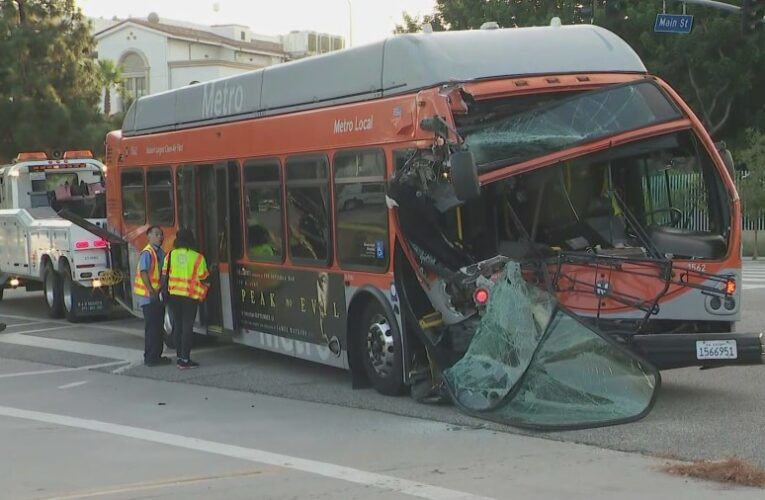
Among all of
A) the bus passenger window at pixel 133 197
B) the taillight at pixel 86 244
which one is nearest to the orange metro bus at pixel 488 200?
the bus passenger window at pixel 133 197

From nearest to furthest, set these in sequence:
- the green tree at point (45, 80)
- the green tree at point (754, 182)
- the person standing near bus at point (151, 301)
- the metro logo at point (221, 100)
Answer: the metro logo at point (221, 100)
the person standing near bus at point (151, 301)
the green tree at point (754, 182)
the green tree at point (45, 80)

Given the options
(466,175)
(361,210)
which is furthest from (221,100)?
(466,175)

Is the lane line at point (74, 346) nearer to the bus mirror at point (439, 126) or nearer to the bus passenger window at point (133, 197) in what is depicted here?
the bus passenger window at point (133, 197)

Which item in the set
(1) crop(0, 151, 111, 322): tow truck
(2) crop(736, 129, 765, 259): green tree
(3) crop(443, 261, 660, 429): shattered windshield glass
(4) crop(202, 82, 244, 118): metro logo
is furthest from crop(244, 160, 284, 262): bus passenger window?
(2) crop(736, 129, 765, 259): green tree

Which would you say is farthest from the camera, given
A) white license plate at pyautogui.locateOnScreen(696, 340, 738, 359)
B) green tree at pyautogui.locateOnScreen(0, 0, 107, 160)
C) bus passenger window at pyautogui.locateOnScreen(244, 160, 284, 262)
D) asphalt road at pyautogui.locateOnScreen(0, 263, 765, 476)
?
green tree at pyautogui.locateOnScreen(0, 0, 107, 160)

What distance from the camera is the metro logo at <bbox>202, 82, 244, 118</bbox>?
12703 mm

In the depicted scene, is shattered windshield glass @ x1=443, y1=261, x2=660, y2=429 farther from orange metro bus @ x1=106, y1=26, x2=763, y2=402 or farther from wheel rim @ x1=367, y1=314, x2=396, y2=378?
wheel rim @ x1=367, y1=314, x2=396, y2=378

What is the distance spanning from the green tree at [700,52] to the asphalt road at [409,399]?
17030 mm

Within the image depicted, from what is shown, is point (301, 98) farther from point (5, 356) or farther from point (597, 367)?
point (5, 356)

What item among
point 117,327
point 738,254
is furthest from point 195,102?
point 738,254

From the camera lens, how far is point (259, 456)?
8.00 metres

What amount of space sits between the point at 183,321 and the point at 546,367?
5.19 meters

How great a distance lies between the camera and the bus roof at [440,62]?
9578mm

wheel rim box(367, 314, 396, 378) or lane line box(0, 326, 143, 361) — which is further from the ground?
wheel rim box(367, 314, 396, 378)
